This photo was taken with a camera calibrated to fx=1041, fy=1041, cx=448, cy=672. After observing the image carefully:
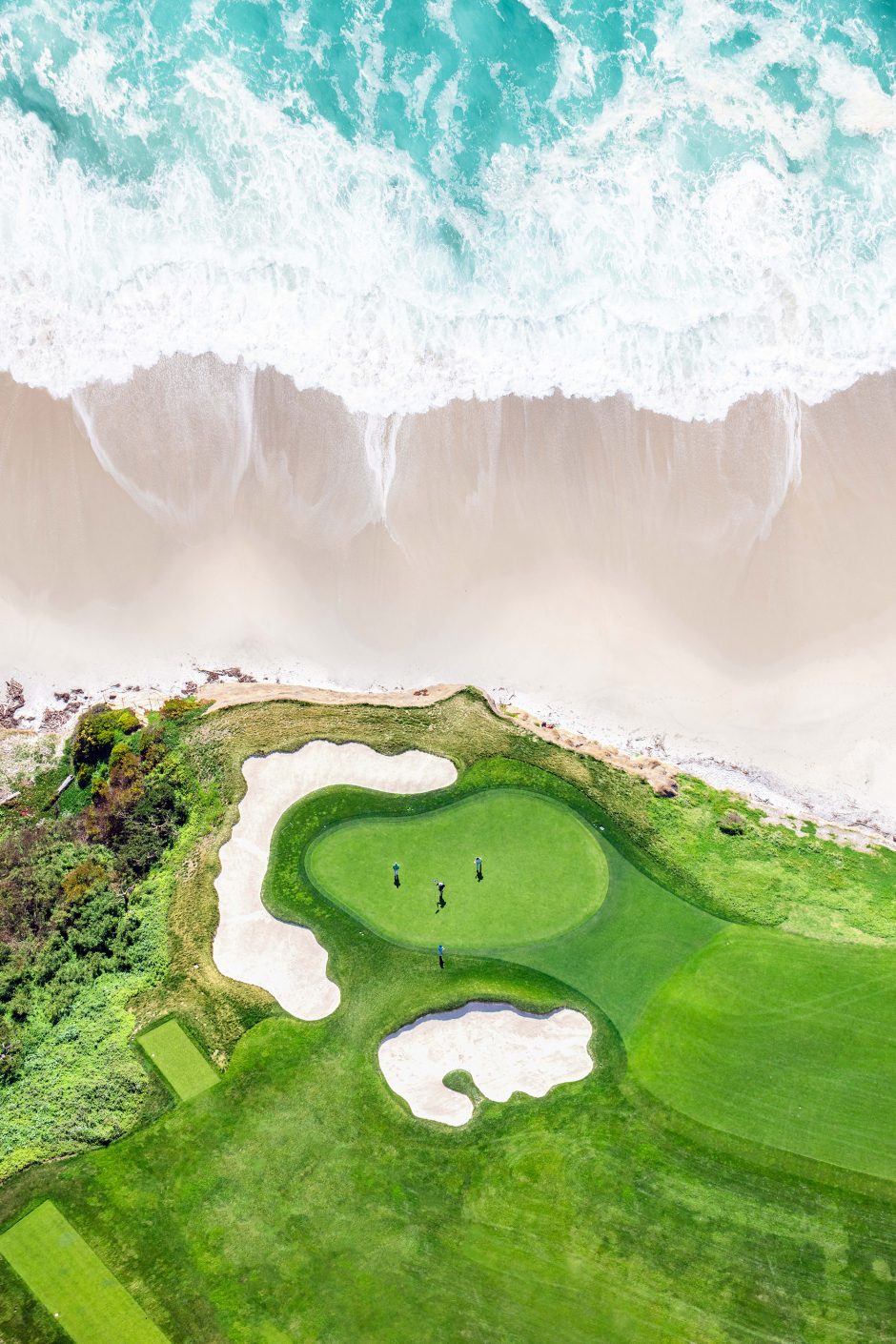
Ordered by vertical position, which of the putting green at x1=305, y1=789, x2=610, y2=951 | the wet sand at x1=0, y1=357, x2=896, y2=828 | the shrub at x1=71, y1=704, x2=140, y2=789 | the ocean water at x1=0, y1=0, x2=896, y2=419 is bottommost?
the putting green at x1=305, y1=789, x2=610, y2=951

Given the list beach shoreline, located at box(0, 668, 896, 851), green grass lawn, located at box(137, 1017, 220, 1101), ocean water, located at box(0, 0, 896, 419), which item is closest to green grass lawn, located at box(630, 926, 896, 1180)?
beach shoreline, located at box(0, 668, 896, 851)

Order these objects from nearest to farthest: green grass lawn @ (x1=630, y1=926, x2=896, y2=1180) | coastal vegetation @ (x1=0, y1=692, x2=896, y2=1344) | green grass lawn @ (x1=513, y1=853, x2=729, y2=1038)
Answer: coastal vegetation @ (x1=0, y1=692, x2=896, y2=1344) → green grass lawn @ (x1=630, y1=926, x2=896, y2=1180) → green grass lawn @ (x1=513, y1=853, x2=729, y2=1038)

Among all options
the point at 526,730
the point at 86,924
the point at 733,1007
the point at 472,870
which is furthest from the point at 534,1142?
the point at 86,924

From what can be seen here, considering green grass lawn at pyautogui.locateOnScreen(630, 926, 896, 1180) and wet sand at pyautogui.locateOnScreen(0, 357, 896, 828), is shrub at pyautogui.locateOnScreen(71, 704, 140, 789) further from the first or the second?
green grass lawn at pyautogui.locateOnScreen(630, 926, 896, 1180)

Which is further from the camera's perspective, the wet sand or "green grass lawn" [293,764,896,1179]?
the wet sand

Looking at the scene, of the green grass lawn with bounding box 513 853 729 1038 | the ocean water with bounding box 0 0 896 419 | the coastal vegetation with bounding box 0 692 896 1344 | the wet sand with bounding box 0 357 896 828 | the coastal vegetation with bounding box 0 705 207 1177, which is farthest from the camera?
the ocean water with bounding box 0 0 896 419

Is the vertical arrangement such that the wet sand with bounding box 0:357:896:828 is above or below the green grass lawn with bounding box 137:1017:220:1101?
above

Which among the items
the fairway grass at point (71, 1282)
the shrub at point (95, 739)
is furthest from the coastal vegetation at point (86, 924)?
the fairway grass at point (71, 1282)
